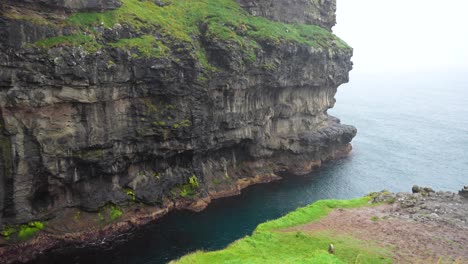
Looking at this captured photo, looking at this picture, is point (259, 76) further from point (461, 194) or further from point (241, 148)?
point (461, 194)

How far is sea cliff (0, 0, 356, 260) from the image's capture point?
40469 millimetres

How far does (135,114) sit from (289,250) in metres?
29.5

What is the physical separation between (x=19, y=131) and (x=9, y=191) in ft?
20.5

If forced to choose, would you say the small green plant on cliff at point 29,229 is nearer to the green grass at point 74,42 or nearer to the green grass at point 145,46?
the green grass at point 74,42

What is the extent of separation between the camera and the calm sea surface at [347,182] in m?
42.8

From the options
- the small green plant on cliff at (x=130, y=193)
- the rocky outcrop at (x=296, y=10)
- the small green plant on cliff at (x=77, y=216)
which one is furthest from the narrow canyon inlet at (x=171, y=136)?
the small green plant on cliff at (x=130, y=193)

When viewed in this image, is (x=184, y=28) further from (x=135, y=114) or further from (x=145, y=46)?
(x=135, y=114)

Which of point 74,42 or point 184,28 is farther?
point 184,28

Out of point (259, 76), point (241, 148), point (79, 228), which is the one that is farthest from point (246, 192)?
point (79, 228)

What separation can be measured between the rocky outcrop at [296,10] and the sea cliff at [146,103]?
0.36 metres

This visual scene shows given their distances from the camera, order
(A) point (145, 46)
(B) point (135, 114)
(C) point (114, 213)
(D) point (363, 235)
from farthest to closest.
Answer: (B) point (135, 114) → (A) point (145, 46) → (C) point (114, 213) → (D) point (363, 235)

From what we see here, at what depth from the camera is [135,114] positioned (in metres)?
49.8

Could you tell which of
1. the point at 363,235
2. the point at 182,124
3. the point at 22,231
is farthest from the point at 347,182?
the point at 22,231

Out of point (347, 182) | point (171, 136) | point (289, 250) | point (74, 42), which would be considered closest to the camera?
point (289, 250)
